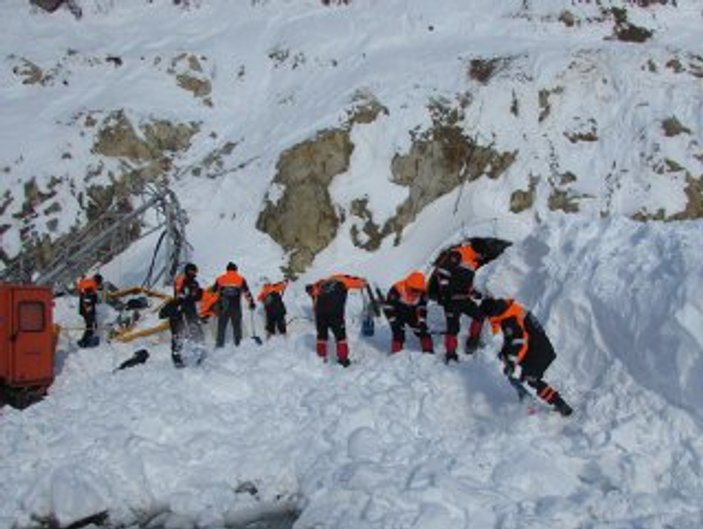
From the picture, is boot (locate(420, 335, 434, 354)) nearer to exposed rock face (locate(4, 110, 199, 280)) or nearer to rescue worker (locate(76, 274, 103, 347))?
rescue worker (locate(76, 274, 103, 347))

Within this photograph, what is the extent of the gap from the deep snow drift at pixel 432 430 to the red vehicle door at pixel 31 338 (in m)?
0.45

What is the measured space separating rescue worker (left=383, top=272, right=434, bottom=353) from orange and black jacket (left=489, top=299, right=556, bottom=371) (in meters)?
2.81

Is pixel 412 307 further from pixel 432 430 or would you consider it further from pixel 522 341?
pixel 522 341

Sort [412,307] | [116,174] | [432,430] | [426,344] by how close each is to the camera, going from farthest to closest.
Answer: [116,174], [412,307], [426,344], [432,430]

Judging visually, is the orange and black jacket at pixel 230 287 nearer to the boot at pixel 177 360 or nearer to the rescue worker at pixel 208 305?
the rescue worker at pixel 208 305

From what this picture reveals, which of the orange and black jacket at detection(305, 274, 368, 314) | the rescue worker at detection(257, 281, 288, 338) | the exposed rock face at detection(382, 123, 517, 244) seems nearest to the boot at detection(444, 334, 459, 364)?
the orange and black jacket at detection(305, 274, 368, 314)

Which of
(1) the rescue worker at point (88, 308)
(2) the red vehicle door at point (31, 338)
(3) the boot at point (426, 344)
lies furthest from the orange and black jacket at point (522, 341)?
(1) the rescue worker at point (88, 308)

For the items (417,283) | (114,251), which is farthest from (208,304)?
(114,251)

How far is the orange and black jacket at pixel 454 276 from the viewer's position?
1377 centimetres

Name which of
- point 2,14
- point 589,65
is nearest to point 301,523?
point 589,65

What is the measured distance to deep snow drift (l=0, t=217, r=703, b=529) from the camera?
923cm

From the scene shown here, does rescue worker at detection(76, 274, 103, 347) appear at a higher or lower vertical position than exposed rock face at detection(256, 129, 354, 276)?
lower

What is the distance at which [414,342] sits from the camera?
1484 cm

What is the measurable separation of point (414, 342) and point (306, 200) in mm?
8982
